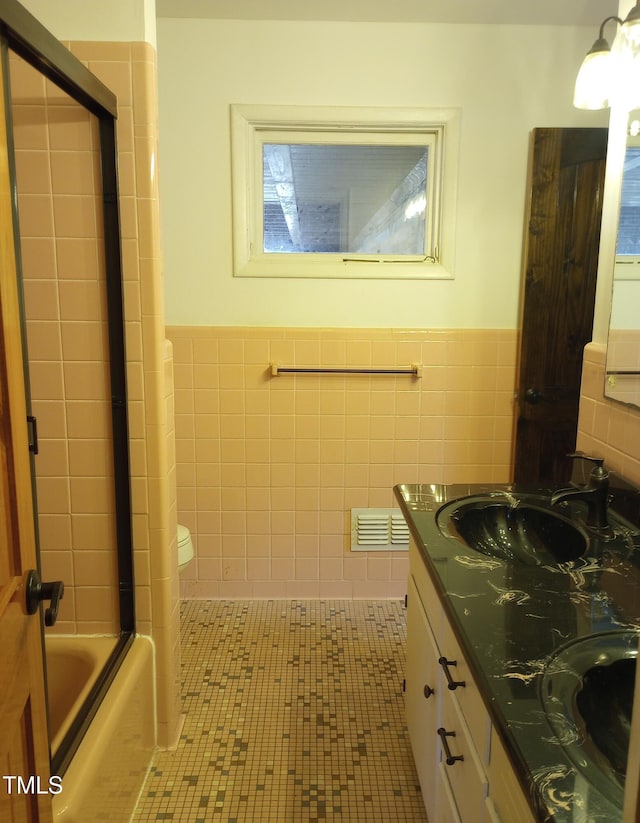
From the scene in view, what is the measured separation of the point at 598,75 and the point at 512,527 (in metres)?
1.37

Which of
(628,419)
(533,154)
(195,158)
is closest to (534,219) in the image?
(533,154)

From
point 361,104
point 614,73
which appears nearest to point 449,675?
point 614,73

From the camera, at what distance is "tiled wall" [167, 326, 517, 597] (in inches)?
108

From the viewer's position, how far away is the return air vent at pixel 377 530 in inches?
113

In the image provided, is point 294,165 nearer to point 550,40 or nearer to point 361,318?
point 361,318

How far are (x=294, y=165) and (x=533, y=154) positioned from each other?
1031 mm

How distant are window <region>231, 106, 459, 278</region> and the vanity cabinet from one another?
143 centimetres

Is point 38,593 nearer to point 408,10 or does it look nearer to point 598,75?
point 598,75

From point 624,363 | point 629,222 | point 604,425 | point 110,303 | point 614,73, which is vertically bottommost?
point 604,425

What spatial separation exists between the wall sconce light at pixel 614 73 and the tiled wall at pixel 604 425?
729 mm

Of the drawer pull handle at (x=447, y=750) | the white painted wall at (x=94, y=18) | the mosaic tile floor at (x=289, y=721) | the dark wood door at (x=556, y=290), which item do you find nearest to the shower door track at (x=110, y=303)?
the white painted wall at (x=94, y=18)

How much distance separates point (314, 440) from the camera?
2.81m

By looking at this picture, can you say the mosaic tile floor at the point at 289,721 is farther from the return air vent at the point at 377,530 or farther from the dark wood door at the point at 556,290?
the dark wood door at the point at 556,290

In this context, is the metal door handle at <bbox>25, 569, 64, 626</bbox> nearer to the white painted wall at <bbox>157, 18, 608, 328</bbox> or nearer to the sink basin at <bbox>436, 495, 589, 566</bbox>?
the sink basin at <bbox>436, 495, 589, 566</bbox>
